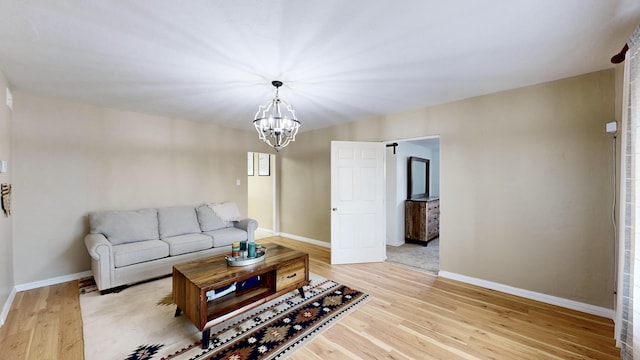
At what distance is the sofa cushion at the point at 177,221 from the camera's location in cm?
381

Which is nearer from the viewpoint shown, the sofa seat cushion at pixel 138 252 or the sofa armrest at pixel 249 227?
the sofa seat cushion at pixel 138 252

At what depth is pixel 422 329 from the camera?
2262 millimetres

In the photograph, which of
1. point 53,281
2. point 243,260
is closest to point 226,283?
Answer: point 243,260

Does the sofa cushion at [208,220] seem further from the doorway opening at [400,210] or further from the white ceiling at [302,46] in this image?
the doorway opening at [400,210]

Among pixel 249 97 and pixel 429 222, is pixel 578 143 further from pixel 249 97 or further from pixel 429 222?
pixel 249 97

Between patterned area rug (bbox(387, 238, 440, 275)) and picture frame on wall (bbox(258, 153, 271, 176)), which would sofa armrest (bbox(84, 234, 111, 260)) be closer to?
picture frame on wall (bbox(258, 153, 271, 176))

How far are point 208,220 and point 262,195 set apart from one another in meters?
2.33

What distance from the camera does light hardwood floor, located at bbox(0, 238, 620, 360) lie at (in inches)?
77.0

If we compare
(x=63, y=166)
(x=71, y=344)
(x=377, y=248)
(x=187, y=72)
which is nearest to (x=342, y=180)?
(x=377, y=248)

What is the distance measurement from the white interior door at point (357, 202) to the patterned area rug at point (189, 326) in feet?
3.58

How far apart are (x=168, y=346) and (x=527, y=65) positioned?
4.05 m

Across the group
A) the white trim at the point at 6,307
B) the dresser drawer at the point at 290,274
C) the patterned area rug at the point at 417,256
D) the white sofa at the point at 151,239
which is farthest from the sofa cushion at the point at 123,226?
the patterned area rug at the point at 417,256

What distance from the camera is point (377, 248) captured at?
413 centimetres

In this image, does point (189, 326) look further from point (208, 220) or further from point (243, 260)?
point (208, 220)
